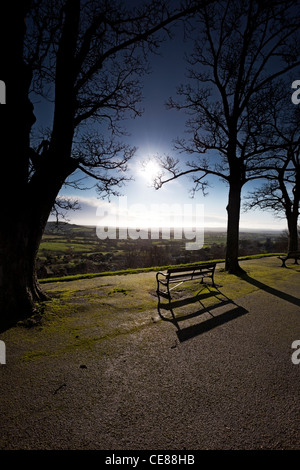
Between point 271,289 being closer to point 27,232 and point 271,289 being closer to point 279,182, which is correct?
point 27,232

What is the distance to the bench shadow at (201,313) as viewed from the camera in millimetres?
4234

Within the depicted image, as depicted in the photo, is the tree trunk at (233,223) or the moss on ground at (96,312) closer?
the moss on ground at (96,312)

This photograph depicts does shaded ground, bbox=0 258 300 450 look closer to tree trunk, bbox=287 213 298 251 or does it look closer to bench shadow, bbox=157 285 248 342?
bench shadow, bbox=157 285 248 342

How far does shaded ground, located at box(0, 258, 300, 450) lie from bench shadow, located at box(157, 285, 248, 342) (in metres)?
0.04

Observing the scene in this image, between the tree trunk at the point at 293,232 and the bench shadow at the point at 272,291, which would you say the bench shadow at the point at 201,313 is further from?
the tree trunk at the point at 293,232

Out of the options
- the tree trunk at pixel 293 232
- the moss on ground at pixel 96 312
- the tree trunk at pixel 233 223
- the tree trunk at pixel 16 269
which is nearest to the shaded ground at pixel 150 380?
the moss on ground at pixel 96 312

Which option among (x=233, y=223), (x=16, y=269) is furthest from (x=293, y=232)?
(x=16, y=269)

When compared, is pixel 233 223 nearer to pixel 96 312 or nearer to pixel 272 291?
pixel 272 291

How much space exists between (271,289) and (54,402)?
7431mm

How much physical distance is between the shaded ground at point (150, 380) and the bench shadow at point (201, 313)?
4cm

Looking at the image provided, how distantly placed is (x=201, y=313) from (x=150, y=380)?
2691mm

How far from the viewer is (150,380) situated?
2.81m

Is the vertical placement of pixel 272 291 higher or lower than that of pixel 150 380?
higher
